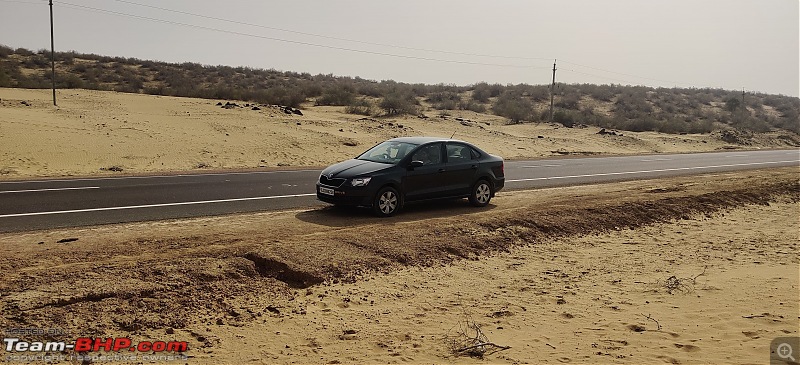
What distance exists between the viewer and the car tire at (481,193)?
13430mm

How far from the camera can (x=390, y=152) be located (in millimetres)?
12758

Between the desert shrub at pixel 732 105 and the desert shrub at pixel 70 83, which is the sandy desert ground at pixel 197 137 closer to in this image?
the desert shrub at pixel 70 83

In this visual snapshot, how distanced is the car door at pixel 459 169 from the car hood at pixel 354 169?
4.77 feet

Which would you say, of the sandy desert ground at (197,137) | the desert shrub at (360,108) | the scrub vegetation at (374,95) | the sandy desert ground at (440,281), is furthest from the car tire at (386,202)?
the scrub vegetation at (374,95)

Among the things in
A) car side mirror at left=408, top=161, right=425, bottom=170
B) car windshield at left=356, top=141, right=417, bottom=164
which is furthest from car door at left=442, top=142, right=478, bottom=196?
car windshield at left=356, top=141, right=417, bottom=164

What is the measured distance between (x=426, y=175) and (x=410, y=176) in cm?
41

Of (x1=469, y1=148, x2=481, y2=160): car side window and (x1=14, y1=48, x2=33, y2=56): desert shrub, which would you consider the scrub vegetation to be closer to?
(x1=14, y1=48, x2=33, y2=56): desert shrub

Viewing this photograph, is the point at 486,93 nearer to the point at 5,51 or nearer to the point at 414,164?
the point at 5,51

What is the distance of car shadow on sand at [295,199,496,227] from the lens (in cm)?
1137

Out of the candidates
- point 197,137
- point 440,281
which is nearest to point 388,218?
point 440,281

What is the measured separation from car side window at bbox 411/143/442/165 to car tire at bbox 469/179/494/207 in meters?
1.14

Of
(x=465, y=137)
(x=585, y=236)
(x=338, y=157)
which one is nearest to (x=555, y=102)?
(x=465, y=137)

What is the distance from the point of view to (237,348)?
5.34m

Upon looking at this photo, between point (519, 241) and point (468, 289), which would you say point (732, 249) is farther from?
point (468, 289)
